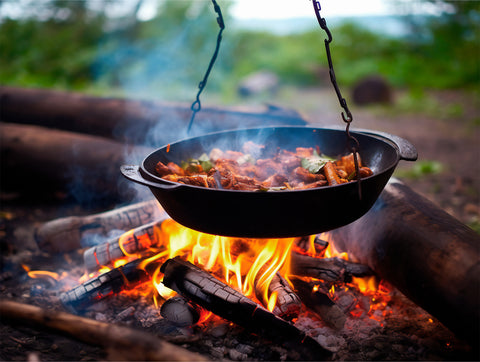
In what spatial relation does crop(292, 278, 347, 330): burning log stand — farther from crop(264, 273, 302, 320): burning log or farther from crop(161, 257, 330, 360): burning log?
crop(161, 257, 330, 360): burning log

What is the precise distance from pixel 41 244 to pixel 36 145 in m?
1.72

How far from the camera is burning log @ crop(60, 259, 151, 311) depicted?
2529mm

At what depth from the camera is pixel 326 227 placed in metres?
1.98

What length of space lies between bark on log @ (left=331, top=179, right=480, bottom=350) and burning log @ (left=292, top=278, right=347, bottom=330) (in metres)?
0.44

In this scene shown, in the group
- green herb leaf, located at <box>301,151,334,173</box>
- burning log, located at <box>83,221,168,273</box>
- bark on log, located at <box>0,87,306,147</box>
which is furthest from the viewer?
bark on log, located at <box>0,87,306,147</box>

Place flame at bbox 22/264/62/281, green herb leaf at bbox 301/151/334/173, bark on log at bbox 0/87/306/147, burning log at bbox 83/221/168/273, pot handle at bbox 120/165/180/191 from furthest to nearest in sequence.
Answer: bark on log at bbox 0/87/306/147
flame at bbox 22/264/62/281
burning log at bbox 83/221/168/273
green herb leaf at bbox 301/151/334/173
pot handle at bbox 120/165/180/191

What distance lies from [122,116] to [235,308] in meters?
3.33

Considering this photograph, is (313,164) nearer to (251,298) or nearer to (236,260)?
(236,260)

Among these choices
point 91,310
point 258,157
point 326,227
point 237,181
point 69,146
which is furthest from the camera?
point 69,146

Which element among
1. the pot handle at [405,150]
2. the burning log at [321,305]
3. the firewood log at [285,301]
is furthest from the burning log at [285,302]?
the pot handle at [405,150]

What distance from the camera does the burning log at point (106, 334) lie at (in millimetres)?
1555

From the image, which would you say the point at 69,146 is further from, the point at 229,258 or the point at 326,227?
the point at 326,227

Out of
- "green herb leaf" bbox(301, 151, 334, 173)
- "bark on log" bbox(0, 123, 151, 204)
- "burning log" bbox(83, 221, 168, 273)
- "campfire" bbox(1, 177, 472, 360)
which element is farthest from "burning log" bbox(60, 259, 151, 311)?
"bark on log" bbox(0, 123, 151, 204)

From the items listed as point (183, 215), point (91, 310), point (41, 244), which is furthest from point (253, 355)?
point (41, 244)
